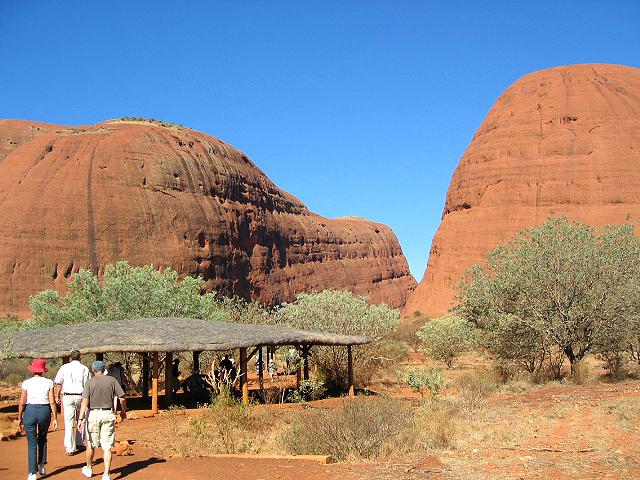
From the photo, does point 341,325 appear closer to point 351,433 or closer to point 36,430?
point 351,433

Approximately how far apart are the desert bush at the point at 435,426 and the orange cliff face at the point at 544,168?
4596 cm

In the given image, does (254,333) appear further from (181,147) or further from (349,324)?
(181,147)

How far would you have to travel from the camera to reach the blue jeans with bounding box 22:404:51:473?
8070 millimetres

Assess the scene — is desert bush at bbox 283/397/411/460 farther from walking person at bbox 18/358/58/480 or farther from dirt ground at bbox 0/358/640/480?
walking person at bbox 18/358/58/480

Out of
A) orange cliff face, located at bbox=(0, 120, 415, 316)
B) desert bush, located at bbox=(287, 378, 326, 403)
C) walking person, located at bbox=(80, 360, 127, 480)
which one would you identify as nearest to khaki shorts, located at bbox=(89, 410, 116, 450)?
walking person, located at bbox=(80, 360, 127, 480)

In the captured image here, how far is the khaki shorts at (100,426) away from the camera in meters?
8.23

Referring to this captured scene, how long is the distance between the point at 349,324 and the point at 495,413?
35.7 feet

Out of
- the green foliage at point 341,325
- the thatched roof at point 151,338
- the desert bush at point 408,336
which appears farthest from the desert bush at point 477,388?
the desert bush at point 408,336

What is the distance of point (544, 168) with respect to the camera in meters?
59.4

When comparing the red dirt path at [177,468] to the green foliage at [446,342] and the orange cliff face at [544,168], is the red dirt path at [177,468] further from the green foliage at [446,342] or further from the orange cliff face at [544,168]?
the orange cliff face at [544,168]

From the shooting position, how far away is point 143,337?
633 inches

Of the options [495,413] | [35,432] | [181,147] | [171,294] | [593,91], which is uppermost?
[593,91]

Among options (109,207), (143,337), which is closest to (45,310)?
(143,337)

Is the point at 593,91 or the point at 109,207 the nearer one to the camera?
the point at 109,207
